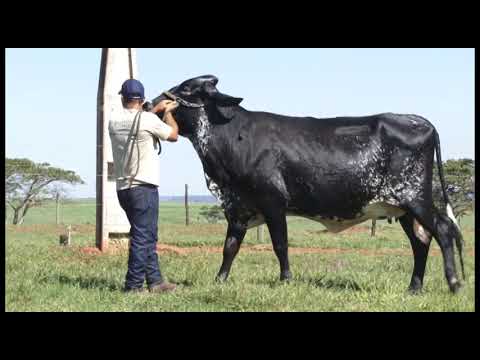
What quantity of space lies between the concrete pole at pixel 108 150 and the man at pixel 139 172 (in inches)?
238

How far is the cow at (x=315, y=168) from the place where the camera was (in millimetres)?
6969

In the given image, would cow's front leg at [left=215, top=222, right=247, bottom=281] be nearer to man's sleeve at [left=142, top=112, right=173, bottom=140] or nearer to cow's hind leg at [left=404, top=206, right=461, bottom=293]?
man's sleeve at [left=142, top=112, right=173, bottom=140]

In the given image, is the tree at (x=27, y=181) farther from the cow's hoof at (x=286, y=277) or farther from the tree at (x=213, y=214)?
the cow's hoof at (x=286, y=277)

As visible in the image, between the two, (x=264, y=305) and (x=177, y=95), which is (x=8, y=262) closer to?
(x=177, y=95)

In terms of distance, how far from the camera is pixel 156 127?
659 centimetres

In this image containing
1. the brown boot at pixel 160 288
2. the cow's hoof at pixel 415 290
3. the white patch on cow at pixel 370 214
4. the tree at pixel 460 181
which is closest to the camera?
the brown boot at pixel 160 288

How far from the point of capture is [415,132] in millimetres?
7059

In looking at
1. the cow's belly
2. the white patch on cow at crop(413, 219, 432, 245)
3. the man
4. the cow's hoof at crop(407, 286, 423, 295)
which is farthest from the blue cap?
the cow's hoof at crop(407, 286, 423, 295)

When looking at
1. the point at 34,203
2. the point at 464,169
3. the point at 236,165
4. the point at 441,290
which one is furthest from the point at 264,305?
the point at 34,203

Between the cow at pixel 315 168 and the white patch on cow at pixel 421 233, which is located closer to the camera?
the cow at pixel 315 168

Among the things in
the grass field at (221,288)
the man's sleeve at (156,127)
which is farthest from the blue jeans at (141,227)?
the man's sleeve at (156,127)

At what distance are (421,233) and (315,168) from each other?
127 cm

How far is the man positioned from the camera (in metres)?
6.63

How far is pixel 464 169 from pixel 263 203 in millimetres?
28782
